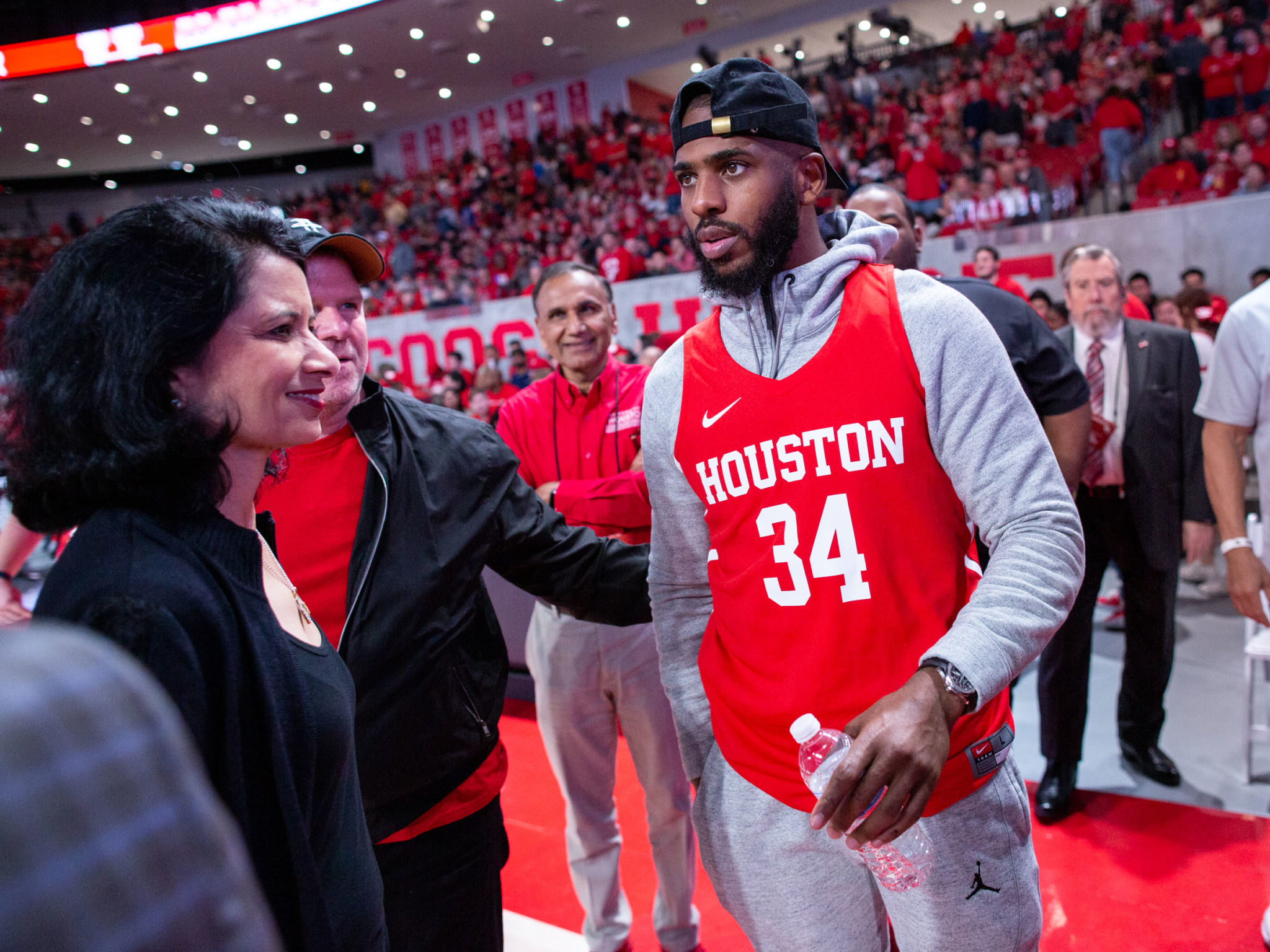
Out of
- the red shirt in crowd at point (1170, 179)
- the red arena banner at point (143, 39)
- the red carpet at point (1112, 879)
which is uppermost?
the red arena banner at point (143, 39)

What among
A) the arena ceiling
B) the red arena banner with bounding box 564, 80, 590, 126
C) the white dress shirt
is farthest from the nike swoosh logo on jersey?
the red arena banner with bounding box 564, 80, 590, 126

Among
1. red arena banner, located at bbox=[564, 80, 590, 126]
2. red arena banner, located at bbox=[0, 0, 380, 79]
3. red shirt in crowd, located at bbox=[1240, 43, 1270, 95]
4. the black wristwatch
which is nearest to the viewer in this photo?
the black wristwatch

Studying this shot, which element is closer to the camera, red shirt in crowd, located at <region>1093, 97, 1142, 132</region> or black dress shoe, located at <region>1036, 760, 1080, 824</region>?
black dress shoe, located at <region>1036, 760, 1080, 824</region>

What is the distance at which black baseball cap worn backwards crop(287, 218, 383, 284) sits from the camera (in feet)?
5.08

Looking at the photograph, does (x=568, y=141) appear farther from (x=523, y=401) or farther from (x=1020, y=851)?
(x=1020, y=851)

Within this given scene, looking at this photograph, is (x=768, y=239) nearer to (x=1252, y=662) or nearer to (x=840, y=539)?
(x=840, y=539)

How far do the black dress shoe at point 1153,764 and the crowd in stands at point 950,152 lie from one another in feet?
22.8

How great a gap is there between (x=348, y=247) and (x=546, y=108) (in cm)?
1919

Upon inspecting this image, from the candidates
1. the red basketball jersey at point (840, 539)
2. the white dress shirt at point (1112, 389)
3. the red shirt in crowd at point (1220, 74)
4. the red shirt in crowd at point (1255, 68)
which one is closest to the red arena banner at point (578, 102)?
the red shirt in crowd at point (1220, 74)

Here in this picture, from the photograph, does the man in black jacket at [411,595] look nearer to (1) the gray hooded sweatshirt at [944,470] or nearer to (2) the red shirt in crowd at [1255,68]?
(1) the gray hooded sweatshirt at [944,470]

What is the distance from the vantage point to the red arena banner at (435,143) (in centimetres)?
2073

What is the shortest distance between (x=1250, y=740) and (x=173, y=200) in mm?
3595

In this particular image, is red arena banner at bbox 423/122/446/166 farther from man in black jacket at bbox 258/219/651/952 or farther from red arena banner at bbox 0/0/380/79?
man in black jacket at bbox 258/219/651/952

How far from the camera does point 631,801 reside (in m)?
3.42
